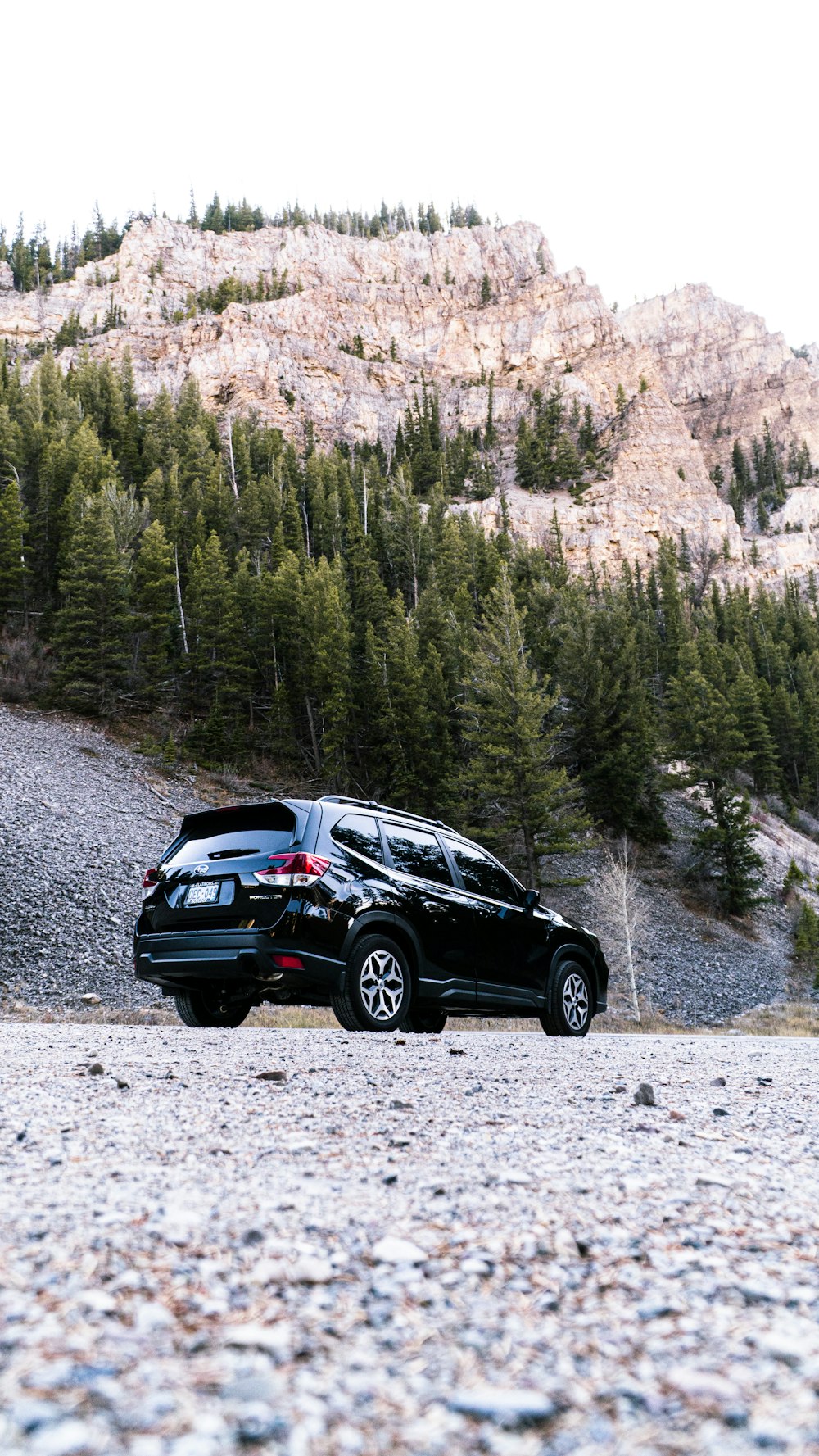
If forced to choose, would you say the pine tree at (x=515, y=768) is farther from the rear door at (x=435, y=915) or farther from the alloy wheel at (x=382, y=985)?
the alloy wheel at (x=382, y=985)

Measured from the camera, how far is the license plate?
20.1 ft

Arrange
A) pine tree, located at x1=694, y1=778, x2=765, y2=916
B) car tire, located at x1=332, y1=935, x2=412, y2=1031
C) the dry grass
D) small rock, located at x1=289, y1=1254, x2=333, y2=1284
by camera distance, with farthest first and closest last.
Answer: pine tree, located at x1=694, y1=778, x2=765, y2=916 → the dry grass → car tire, located at x1=332, y1=935, x2=412, y2=1031 → small rock, located at x1=289, y1=1254, x2=333, y2=1284

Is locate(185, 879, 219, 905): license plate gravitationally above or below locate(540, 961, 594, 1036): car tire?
above

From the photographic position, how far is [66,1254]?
1738mm

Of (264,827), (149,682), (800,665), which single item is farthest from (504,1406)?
(800,665)

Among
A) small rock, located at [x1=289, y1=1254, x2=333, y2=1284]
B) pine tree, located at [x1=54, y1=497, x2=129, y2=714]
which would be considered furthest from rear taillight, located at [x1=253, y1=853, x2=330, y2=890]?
pine tree, located at [x1=54, y1=497, x2=129, y2=714]

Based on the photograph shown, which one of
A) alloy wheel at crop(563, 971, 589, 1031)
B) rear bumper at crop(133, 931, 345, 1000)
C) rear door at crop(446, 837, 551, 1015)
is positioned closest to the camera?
rear bumper at crop(133, 931, 345, 1000)

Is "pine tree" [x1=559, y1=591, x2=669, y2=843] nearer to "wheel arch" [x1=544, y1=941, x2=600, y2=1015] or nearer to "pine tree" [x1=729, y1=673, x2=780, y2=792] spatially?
"pine tree" [x1=729, y1=673, x2=780, y2=792]

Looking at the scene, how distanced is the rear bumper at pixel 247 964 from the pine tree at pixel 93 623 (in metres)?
35.5

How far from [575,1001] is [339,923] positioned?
339 centimetres

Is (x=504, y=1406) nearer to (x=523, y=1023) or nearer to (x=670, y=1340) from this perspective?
(x=670, y=1340)

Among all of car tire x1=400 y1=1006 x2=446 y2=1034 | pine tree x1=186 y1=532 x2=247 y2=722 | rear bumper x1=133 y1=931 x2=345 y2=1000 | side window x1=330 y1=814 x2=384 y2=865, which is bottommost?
car tire x1=400 y1=1006 x2=446 y2=1034

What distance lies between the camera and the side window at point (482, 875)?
737 centimetres

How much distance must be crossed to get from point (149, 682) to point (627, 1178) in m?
42.5
